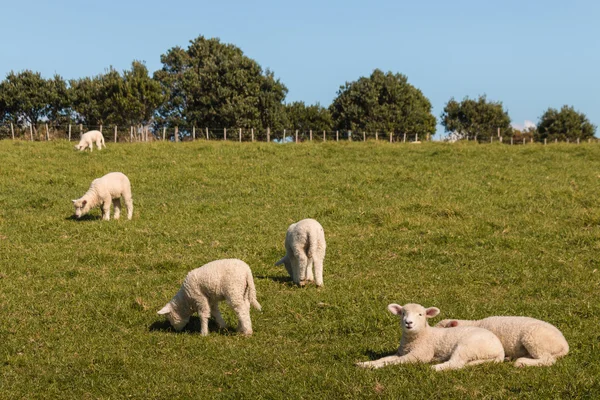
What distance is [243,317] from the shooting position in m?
9.78

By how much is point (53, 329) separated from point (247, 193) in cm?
1428

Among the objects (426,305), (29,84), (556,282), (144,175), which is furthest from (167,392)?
(29,84)

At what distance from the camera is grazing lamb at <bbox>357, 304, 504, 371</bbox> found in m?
7.95

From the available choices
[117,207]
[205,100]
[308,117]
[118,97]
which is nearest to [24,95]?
[118,97]

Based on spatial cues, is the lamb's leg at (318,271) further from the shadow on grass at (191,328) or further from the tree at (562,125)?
the tree at (562,125)

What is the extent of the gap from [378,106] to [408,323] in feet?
230

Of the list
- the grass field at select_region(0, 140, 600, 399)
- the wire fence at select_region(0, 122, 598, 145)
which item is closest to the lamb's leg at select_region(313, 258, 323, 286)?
the grass field at select_region(0, 140, 600, 399)

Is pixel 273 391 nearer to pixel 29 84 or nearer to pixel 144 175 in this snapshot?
pixel 144 175

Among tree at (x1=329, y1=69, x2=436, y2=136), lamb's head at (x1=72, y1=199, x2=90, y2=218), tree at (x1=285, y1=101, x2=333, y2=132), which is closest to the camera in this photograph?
lamb's head at (x1=72, y1=199, x2=90, y2=218)

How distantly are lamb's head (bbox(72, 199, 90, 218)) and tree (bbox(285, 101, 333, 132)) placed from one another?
214 ft

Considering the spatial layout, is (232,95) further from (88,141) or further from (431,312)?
(431,312)

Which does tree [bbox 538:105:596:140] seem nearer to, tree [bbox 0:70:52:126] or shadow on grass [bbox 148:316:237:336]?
tree [bbox 0:70:52:126]

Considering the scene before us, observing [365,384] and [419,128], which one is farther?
[419,128]

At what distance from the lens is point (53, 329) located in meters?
10.3
